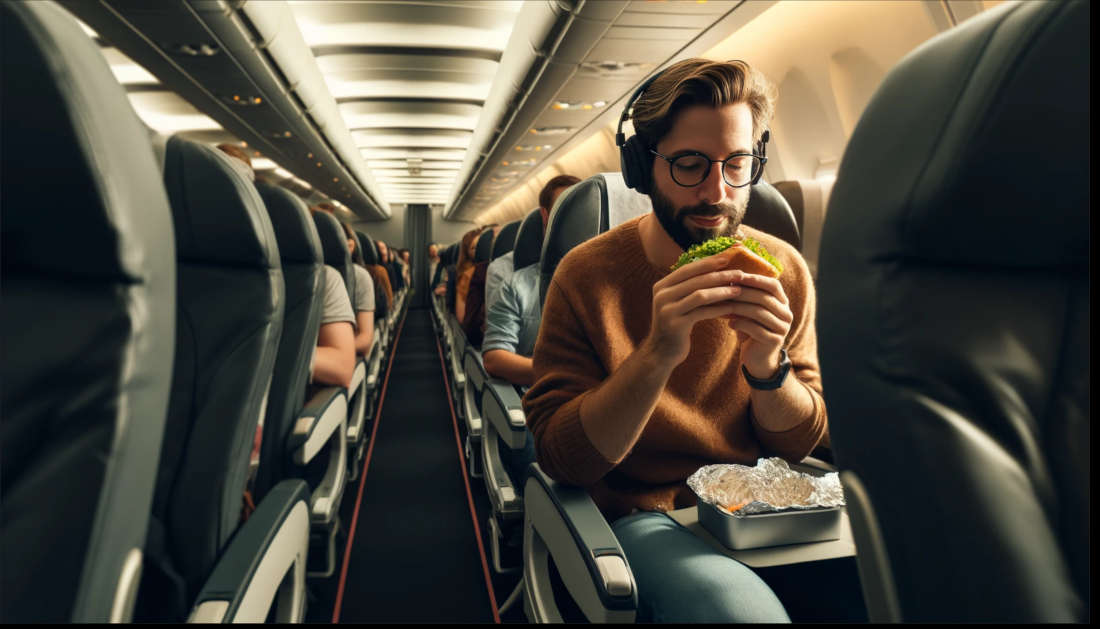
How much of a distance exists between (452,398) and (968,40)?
17.6 feet

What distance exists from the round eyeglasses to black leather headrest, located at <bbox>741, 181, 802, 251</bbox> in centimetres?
58

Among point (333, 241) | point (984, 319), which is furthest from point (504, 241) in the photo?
point (984, 319)

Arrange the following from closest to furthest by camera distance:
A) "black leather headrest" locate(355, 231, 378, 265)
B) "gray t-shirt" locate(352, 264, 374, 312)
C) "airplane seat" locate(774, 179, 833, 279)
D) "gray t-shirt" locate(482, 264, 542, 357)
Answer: "gray t-shirt" locate(482, 264, 542, 357) → "airplane seat" locate(774, 179, 833, 279) → "gray t-shirt" locate(352, 264, 374, 312) → "black leather headrest" locate(355, 231, 378, 265)

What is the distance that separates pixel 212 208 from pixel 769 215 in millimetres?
1478

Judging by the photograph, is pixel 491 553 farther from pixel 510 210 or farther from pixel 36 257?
pixel 510 210

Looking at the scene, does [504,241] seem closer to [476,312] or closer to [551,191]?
[476,312]

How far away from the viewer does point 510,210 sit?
18516 mm

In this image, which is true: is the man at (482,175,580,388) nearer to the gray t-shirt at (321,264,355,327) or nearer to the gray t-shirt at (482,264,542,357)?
the gray t-shirt at (482,264,542,357)

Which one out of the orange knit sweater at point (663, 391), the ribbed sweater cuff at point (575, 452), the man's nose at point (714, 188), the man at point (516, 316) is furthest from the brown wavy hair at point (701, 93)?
the man at point (516, 316)

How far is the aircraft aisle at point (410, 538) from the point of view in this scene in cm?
230

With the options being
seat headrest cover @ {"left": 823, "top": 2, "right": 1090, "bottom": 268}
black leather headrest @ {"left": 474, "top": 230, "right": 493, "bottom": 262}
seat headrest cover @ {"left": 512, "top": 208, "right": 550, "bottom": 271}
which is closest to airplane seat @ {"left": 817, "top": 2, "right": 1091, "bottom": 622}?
seat headrest cover @ {"left": 823, "top": 2, "right": 1090, "bottom": 268}

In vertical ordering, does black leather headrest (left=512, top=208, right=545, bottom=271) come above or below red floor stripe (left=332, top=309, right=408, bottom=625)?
above

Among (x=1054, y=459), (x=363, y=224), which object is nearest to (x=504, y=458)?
(x=1054, y=459)

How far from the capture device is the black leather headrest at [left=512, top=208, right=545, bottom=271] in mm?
2756
